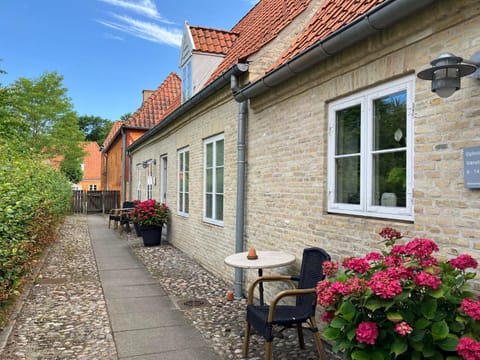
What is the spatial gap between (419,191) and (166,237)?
10050 mm

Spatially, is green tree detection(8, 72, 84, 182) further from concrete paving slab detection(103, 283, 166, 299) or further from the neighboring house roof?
concrete paving slab detection(103, 283, 166, 299)

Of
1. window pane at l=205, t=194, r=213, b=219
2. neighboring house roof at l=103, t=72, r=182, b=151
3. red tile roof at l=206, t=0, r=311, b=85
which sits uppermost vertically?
neighboring house roof at l=103, t=72, r=182, b=151

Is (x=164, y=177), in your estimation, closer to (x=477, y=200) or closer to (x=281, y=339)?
(x=281, y=339)

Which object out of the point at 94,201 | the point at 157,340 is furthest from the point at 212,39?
the point at 94,201

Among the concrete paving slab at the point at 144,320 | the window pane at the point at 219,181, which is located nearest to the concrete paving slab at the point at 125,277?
the concrete paving slab at the point at 144,320

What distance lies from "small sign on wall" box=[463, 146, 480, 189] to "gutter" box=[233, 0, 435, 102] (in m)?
1.19

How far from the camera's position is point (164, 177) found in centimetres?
1366

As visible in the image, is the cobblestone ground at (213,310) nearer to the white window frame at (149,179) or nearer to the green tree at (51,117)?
the white window frame at (149,179)

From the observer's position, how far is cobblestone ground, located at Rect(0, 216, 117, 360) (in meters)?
4.37

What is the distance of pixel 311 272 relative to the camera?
4355 mm

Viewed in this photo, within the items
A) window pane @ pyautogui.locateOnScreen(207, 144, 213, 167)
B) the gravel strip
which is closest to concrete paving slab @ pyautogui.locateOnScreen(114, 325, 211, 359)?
the gravel strip

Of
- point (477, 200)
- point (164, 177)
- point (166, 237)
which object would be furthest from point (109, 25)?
point (477, 200)

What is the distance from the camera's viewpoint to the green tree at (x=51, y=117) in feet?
97.2

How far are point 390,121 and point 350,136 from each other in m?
0.60
